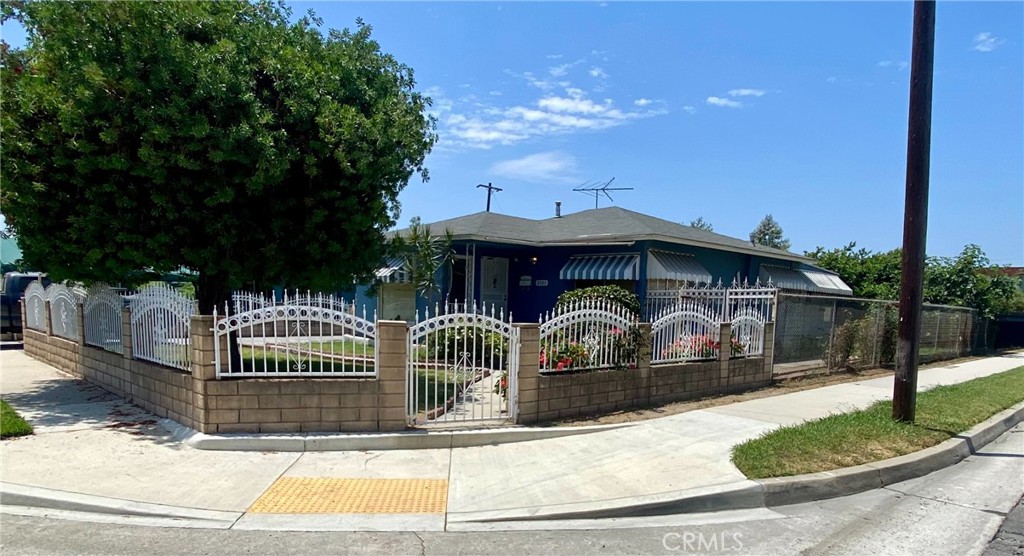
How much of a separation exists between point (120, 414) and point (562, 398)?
6031 millimetres

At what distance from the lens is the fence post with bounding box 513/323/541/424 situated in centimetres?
694

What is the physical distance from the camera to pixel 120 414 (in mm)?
7422

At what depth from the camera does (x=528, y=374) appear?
6.98 metres

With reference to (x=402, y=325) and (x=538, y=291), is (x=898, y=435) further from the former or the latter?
(x=538, y=291)

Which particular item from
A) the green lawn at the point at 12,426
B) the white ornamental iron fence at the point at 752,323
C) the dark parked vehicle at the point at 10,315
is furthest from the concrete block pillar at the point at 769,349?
the dark parked vehicle at the point at 10,315

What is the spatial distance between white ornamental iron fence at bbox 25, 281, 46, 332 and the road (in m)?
9.79

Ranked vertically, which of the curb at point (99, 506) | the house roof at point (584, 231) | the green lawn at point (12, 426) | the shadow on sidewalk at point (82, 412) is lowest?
the shadow on sidewalk at point (82, 412)

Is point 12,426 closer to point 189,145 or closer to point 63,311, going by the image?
point 189,145

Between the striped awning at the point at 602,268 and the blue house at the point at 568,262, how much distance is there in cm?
3

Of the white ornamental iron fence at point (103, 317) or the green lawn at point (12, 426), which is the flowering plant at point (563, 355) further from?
the white ornamental iron fence at point (103, 317)

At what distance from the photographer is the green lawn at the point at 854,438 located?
18.0 ft

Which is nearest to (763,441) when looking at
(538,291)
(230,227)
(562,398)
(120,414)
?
(562,398)

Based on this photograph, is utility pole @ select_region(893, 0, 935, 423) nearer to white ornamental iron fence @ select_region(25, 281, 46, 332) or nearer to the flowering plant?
the flowering plant

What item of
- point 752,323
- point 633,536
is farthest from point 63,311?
point 752,323
